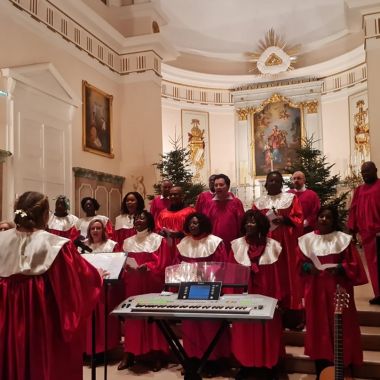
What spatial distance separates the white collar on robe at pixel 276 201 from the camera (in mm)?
6059

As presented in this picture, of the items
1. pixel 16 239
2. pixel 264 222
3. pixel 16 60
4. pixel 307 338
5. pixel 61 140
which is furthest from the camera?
pixel 61 140

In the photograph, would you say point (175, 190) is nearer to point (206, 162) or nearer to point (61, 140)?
point (61, 140)

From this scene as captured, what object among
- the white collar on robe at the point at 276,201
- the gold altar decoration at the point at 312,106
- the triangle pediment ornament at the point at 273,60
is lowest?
the white collar on robe at the point at 276,201

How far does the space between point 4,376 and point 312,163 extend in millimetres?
7506

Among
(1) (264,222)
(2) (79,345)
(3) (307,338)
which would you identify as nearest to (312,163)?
(1) (264,222)

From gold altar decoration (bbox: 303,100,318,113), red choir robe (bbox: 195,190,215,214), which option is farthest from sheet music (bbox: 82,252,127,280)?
gold altar decoration (bbox: 303,100,318,113)

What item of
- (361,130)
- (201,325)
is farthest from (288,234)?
(361,130)

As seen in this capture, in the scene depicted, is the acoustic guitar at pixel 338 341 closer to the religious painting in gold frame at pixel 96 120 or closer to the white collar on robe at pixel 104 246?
the white collar on robe at pixel 104 246

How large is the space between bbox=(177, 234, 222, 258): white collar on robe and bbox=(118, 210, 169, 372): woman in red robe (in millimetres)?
357

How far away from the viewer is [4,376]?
3514mm

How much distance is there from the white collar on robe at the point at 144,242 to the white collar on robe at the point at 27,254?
2398mm

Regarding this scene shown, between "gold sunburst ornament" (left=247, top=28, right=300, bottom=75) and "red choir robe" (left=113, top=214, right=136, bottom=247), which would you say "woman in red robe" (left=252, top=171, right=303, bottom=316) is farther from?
"gold sunburst ornament" (left=247, top=28, right=300, bottom=75)

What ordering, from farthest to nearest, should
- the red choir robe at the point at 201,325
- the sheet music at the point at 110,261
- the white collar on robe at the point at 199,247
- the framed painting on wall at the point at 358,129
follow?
the framed painting on wall at the point at 358,129, the white collar on robe at the point at 199,247, the red choir robe at the point at 201,325, the sheet music at the point at 110,261

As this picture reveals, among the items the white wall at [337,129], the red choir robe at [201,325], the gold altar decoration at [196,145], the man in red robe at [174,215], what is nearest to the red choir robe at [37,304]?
the red choir robe at [201,325]
